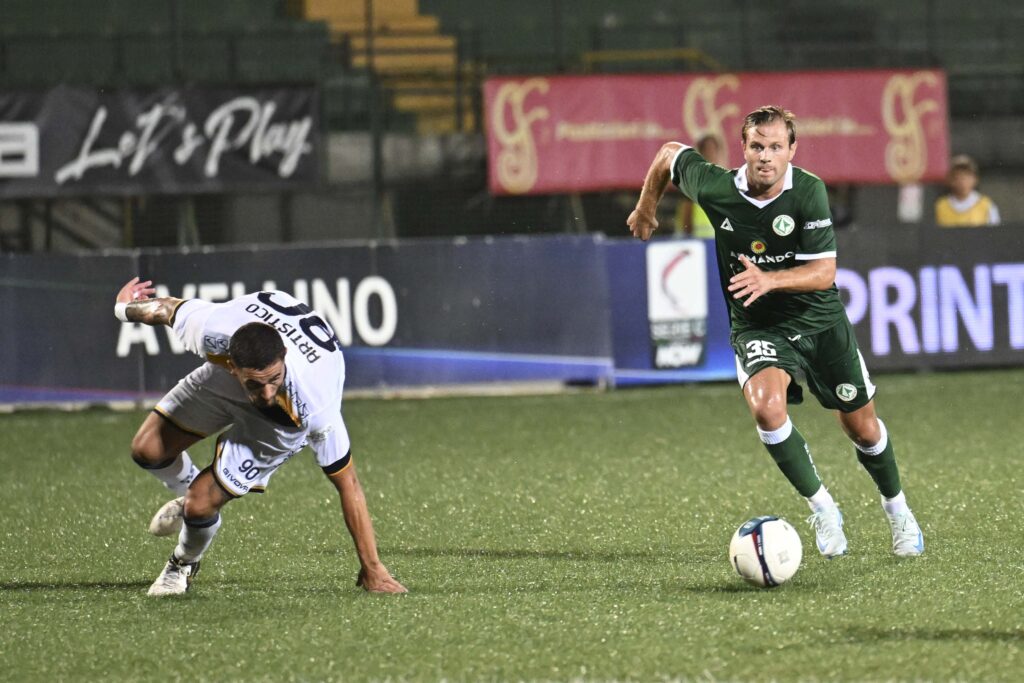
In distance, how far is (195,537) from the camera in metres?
6.50

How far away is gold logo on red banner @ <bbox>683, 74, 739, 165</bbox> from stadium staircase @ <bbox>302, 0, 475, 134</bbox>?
A: 93.8 inches

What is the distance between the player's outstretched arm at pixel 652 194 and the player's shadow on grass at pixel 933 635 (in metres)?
2.21

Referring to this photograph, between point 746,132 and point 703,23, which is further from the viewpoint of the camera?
point 703,23

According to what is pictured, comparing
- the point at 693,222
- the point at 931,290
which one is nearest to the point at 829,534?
the point at 931,290

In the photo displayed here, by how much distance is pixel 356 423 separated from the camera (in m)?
12.9

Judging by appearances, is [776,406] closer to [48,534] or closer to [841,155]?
[48,534]

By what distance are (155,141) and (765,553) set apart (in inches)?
422

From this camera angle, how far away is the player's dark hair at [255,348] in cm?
583

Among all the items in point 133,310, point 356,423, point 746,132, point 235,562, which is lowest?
point 356,423

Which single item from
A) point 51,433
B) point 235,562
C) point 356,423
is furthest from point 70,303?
point 235,562

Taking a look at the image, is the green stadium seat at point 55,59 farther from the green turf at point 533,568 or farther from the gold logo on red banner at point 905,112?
the gold logo on red banner at point 905,112

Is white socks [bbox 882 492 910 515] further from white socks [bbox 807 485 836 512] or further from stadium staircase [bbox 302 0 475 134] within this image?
stadium staircase [bbox 302 0 475 134]

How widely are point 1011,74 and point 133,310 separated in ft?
44.4

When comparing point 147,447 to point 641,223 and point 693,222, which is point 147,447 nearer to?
point 641,223
